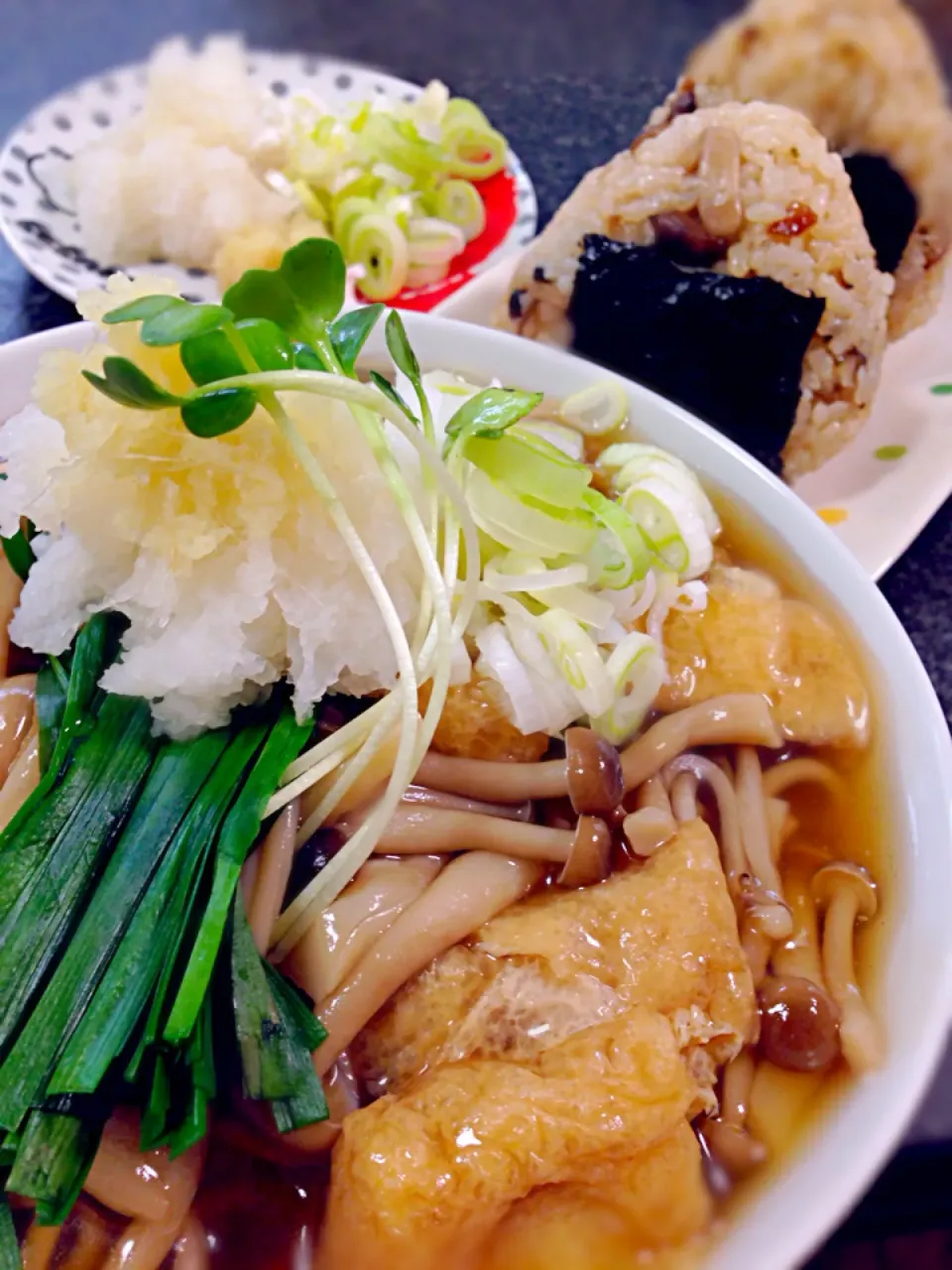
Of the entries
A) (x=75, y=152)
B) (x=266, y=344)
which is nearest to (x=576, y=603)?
(x=266, y=344)

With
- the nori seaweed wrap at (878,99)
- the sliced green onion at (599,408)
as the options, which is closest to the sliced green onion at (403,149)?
the nori seaweed wrap at (878,99)

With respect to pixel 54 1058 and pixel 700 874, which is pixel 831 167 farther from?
pixel 54 1058

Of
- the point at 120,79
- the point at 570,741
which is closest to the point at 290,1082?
the point at 570,741

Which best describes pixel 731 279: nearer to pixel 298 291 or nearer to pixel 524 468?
pixel 524 468

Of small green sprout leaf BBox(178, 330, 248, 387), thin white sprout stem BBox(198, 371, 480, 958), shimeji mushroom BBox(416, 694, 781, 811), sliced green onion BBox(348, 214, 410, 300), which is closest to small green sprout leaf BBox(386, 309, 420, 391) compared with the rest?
thin white sprout stem BBox(198, 371, 480, 958)

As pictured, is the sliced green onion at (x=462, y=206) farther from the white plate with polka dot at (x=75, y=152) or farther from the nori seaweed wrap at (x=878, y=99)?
the nori seaweed wrap at (x=878, y=99)

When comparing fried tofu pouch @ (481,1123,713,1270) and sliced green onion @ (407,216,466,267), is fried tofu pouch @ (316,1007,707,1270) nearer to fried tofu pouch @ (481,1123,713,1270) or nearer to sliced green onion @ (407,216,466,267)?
fried tofu pouch @ (481,1123,713,1270)
